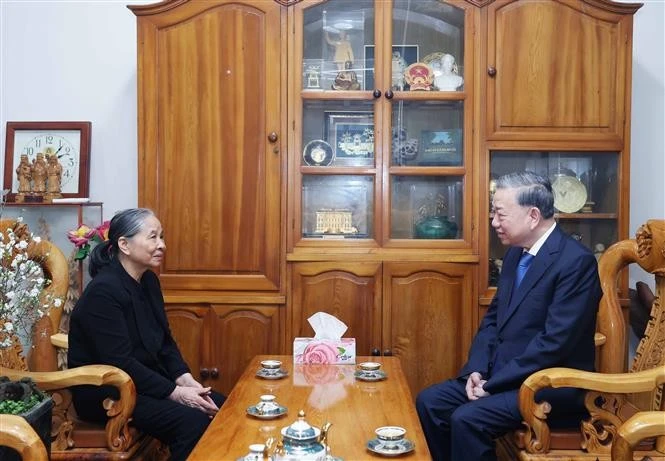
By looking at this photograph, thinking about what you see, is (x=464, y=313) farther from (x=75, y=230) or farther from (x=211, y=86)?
(x=75, y=230)

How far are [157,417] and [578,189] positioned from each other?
2.14 meters

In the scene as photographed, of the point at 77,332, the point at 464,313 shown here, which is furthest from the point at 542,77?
the point at 77,332

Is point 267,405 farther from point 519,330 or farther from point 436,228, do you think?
point 436,228

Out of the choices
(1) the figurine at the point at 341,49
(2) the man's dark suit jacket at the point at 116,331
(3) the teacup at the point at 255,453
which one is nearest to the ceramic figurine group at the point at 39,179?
(2) the man's dark suit jacket at the point at 116,331

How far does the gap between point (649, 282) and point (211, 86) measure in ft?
7.67

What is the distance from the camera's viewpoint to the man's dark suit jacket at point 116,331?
2.54m

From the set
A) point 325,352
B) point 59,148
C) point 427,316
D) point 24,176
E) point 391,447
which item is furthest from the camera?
point 59,148

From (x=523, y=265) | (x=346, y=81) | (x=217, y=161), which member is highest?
(x=346, y=81)

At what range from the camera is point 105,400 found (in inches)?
92.0

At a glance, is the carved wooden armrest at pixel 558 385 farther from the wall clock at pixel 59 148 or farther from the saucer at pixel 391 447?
the wall clock at pixel 59 148

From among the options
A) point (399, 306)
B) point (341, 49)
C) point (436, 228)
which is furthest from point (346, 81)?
point (399, 306)

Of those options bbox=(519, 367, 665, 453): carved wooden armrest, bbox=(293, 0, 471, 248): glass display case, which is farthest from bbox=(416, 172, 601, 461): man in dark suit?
bbox=(293, 0, 471, 248): glass display case

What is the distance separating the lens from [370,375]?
2.59m

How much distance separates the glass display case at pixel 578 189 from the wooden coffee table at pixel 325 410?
3.58ft
